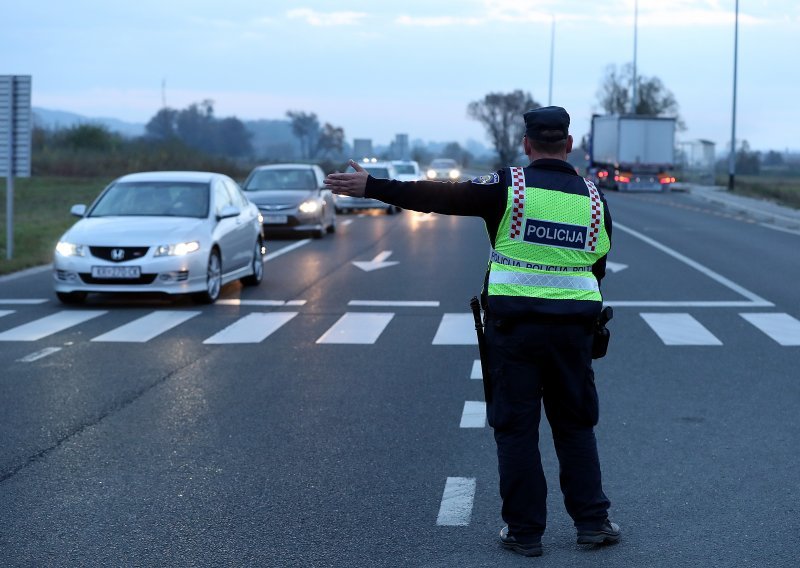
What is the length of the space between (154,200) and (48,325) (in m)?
3.51

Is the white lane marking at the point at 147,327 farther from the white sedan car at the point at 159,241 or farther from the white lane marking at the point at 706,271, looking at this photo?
the white lane marking at the point at 706,271

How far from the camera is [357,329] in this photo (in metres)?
13.2

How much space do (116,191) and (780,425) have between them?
1051cm

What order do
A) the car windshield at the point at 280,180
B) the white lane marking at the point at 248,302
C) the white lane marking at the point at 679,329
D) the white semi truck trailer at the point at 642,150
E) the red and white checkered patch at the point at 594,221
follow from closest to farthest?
the red and white checkered patch at the point at 594,221 → the white lane marking at the point at 679,329 → the white lane marking at the point at 248,302 → the car windshield at the point at 280,180 → the white semi truck trailer at the point at 642,150

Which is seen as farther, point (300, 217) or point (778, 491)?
point (300, 217)

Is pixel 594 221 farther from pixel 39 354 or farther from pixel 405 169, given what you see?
pixel 405 169

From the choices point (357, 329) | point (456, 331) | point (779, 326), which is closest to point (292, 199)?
point (357, 329)

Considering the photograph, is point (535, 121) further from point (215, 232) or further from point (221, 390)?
point (215, 232)

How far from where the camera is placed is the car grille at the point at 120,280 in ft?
48.7

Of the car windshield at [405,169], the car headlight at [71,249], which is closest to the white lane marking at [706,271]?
the car headlight at [71,249]

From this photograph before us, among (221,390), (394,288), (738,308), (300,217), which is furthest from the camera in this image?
(300,217)

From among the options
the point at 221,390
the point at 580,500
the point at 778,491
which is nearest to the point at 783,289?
the point at 221,390

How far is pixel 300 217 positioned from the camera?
27.2 meters

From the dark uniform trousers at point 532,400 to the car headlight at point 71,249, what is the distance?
10234mm
